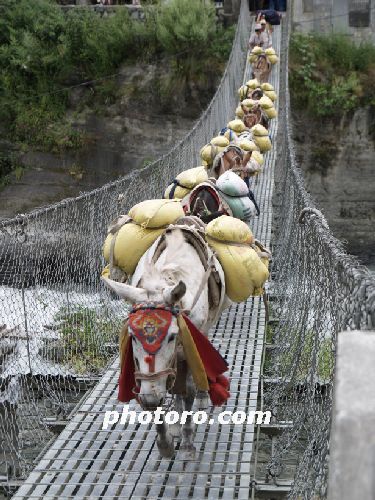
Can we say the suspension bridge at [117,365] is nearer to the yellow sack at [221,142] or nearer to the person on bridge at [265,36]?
the yellow sack at [221,142]

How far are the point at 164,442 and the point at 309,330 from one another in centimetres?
104

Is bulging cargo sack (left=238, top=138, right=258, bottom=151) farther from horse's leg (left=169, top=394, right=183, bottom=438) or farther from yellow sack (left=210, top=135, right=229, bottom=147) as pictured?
horse's leg (left=169, top=394, right=183, bottom=438)

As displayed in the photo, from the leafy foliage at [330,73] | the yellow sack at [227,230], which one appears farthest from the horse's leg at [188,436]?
the leafy foliage at [330,73]

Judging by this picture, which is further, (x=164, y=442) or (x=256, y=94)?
(x=256, y=94)

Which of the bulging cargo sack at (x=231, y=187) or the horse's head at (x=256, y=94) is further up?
the bulging cargo sack at (x=231, y=187)

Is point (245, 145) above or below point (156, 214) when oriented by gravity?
below

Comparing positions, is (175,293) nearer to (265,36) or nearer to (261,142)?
(261,142)

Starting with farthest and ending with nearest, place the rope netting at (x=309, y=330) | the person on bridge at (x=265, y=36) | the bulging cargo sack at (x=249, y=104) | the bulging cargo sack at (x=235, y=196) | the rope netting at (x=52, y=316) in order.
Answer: the person on bridge at (x=265, y=36)
the bulging cargo sack at (x=249, y=104)
the bulging cargo sack at (x=235, y=196)
the rope netting at (x=52, y=316)
the rope netting at (x=309, y=330)

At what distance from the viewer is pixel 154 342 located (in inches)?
99.2

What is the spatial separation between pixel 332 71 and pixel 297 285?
9035mm

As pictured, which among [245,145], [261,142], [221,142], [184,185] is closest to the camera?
[184,185]

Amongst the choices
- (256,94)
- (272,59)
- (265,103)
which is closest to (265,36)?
(272,59)

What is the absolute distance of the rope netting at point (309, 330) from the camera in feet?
6.28

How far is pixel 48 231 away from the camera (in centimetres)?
470
